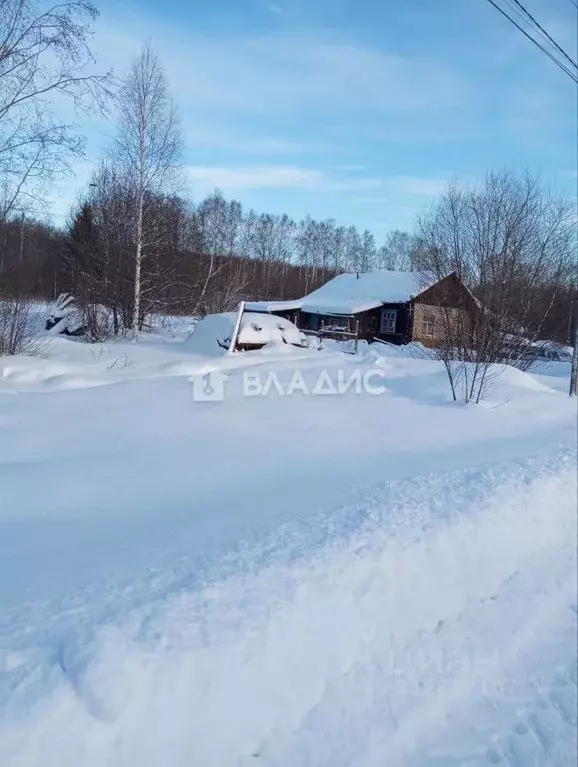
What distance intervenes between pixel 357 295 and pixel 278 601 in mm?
29107

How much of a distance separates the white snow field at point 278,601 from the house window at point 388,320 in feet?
80.6

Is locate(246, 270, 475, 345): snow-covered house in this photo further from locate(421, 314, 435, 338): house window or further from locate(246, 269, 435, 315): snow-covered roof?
locate(421, 314, 435, 338): house window

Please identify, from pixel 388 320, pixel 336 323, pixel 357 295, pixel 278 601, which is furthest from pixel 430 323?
pixel 357 295

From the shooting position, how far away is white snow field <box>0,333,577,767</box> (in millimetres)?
2172

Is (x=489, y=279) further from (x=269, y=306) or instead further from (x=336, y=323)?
(x=336, y=323)

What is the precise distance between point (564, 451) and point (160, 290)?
14798 millimetres

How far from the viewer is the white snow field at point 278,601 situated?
7.13 feet

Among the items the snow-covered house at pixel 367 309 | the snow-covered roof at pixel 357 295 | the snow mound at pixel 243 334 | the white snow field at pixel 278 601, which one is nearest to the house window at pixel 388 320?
the snow-covered house at pixel 367 309

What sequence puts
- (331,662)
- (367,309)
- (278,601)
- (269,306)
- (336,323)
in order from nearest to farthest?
(331,662) → (278,601) → (269,306) → (367,309) → (336,323)

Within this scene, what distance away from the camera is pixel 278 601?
2807 mm

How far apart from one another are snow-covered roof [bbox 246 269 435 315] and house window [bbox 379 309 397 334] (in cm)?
107

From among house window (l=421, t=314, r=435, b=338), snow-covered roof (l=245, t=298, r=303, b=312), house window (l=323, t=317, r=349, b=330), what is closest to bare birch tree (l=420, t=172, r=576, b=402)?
house window (l=421, t=314, r=435, b=338)

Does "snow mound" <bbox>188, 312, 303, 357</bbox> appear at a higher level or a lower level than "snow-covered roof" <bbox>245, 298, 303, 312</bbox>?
lower

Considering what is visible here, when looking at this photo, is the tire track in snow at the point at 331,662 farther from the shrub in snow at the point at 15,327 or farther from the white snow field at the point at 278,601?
the shrub in snow at the point at 15,327
